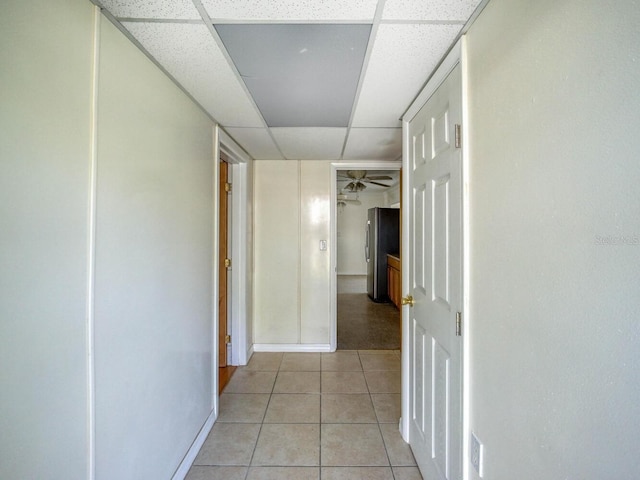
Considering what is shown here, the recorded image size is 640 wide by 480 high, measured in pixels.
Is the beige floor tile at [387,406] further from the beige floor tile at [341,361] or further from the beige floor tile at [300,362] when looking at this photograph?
the beige floor tile at [300,362]

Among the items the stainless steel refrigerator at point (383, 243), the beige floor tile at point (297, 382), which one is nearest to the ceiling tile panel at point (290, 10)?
the beige floor tile at point (297, 382)

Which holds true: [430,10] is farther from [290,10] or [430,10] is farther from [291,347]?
[291,347]

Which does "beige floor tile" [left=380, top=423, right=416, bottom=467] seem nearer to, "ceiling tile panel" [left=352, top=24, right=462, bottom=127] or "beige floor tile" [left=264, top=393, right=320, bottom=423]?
"beige floor tile" [left=264, top=393, right=320, bottom=423]

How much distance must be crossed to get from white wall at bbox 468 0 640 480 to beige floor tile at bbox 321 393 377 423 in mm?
1303

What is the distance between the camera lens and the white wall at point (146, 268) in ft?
3.46

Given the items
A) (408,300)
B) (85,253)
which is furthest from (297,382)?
(85,253)

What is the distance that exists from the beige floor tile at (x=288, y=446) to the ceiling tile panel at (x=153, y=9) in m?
2.29

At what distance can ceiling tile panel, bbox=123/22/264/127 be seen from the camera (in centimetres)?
113

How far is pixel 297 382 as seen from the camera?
2.67 metres

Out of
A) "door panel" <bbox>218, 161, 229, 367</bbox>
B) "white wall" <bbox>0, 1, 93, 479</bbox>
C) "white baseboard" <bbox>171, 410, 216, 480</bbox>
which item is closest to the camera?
"white wall" <bbox>0, 1, 93, 479</bbox>

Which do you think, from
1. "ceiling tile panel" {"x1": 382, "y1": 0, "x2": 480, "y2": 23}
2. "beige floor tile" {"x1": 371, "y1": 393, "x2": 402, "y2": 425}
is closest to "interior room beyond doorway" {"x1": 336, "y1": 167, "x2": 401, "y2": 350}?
"beige floor tile" {"x1": 371, "y1": 393, "x2": 402, "y2": 425}

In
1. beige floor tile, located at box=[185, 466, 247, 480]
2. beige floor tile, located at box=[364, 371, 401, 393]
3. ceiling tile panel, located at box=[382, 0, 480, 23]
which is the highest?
ceiling tile panel, located at box=[382, 0, 480, 23]

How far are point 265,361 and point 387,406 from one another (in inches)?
54.9

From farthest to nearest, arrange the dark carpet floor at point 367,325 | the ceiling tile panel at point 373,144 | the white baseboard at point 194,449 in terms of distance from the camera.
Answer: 1. the dark carpet floor at point 367,325
2. the ceiling tile panel at point 373,144
3. the white baseboard at point 194,449
